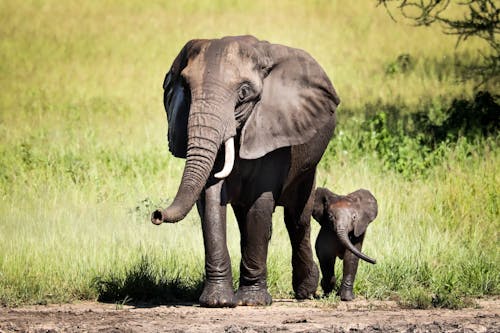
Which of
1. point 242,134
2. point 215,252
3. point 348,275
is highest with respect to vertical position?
point 242,134

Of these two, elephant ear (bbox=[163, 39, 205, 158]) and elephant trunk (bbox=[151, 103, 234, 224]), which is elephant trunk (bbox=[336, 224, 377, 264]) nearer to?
elephant trunk (bbox=[151, 103, 234, 224])

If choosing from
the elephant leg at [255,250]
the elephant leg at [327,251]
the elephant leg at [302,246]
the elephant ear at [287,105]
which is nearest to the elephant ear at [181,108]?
the elephant ear at [287,105]

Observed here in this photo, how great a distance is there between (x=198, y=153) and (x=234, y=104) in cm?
52

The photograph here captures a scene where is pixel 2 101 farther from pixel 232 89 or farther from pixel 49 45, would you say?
pixel 232 89

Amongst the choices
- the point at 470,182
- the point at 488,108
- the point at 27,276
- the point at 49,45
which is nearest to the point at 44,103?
the point at 49,45

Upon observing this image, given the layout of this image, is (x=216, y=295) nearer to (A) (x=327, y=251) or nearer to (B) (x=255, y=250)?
(B) (x=255, y=250)

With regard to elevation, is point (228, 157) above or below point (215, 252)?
above

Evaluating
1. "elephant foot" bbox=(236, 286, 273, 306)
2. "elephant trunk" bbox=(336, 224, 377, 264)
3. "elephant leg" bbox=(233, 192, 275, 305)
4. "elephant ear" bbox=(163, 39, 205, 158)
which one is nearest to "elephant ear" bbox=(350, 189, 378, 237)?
"elephant trunk" bbox=(336, 224, 377, 264)

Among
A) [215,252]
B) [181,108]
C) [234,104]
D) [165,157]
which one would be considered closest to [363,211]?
[215,252]

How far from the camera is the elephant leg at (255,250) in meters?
9.37

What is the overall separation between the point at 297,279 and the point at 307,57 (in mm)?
1786

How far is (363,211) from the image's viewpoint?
9.87 meters

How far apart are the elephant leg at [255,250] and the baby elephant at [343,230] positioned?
1.85 ft

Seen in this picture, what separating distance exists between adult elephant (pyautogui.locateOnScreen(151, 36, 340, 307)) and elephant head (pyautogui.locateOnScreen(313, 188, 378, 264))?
0.97ft
